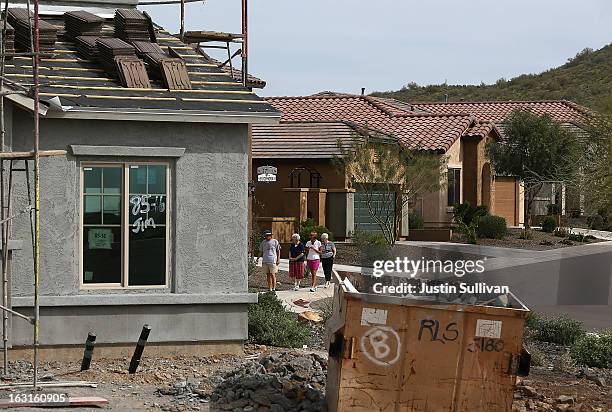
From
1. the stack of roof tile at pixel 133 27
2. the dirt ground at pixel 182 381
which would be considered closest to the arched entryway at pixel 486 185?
the dirt ground at pixel 182 381

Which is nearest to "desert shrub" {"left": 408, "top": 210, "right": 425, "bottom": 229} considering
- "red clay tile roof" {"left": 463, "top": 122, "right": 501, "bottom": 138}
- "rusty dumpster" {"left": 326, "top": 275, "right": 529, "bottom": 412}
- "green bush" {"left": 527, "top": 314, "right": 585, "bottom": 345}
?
"red clay tile roof" {"left": 463, "top": 122, "right": 501, "bottom": 138}

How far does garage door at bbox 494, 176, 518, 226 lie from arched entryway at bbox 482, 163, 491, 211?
118cm

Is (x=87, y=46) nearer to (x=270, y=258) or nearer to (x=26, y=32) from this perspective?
(x=26, y=32)

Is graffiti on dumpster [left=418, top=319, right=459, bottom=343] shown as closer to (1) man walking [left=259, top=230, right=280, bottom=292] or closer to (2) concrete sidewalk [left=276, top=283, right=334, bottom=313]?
(2) concrete sidewalk [left=276, top=283, right=334, bottom=313]

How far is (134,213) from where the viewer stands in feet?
50.5

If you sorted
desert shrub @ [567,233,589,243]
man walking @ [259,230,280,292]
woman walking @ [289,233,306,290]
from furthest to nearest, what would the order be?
desert shrub @ [567,233,589,243], woman walking @ [289,233,306,290], man walking @ [259,230,280,292]

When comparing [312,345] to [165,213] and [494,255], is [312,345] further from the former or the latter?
[494,255]

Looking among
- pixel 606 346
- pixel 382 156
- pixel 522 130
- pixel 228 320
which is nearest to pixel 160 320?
pixel 228 320

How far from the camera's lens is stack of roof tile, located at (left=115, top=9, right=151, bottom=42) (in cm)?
1703

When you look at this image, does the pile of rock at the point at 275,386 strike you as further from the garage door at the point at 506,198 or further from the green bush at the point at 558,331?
the garage door at the point at 506,198

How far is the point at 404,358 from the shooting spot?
11.3 metres

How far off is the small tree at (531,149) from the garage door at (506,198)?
173 centimetres

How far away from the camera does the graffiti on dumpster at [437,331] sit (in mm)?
11242

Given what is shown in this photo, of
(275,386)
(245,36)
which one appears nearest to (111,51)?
(245,36)
